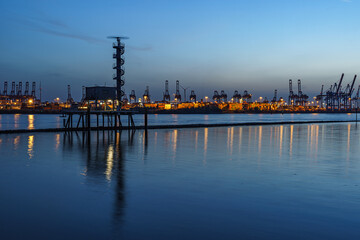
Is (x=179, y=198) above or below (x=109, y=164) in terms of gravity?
above

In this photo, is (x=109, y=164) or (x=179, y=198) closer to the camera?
(x=179, y=198)

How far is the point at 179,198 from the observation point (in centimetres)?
1209

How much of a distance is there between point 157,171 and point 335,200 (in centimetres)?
815

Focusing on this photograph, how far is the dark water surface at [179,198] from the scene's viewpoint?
8.80 metres

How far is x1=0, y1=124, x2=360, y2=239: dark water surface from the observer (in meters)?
8.80

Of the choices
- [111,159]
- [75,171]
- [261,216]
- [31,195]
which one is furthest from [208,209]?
[111,159]

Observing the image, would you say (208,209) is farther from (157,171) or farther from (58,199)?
(157,171)

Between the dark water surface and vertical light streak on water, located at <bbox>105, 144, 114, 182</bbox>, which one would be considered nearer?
the dark water surface

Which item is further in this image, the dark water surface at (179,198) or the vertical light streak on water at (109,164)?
the vertical light streak on water at (109,164)

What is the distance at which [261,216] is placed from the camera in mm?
9961

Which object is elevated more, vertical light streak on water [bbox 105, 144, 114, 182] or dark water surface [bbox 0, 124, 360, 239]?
dark water surface [bbox 0, 124, 360, 239]

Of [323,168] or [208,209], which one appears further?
[323,168]

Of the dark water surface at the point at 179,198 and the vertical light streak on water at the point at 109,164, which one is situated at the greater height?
the dark water surface at the point at 179,198

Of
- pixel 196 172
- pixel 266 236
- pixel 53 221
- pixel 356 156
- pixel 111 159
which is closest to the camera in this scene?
pixel 266 236
